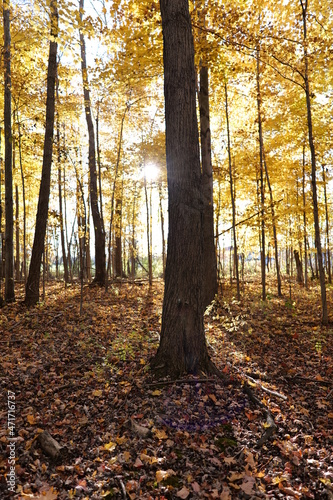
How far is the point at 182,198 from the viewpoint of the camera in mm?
4102

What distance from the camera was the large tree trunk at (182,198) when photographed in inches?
162

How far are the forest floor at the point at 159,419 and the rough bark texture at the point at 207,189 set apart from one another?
2.14 metres

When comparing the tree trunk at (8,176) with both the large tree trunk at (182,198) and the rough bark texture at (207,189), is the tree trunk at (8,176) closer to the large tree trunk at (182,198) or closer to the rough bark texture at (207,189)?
the rough bark texture at (207,189)

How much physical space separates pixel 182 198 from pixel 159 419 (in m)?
2.91

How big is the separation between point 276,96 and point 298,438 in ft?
33.3

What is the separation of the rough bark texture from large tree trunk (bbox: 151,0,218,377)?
3.94m

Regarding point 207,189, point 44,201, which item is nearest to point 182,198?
point 207,189

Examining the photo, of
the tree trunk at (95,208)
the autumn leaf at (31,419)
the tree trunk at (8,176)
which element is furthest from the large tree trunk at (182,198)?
the tree trunk at (95,208)

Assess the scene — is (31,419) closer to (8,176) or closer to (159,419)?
(159,419)

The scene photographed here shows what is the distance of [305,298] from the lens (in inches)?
440

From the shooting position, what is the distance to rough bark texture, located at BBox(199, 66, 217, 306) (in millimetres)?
8125

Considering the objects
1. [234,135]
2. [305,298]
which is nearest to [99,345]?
[305,298]

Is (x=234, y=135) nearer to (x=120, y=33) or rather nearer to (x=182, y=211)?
(x=120, y=33)

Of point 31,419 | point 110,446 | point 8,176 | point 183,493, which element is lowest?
point 183,493
